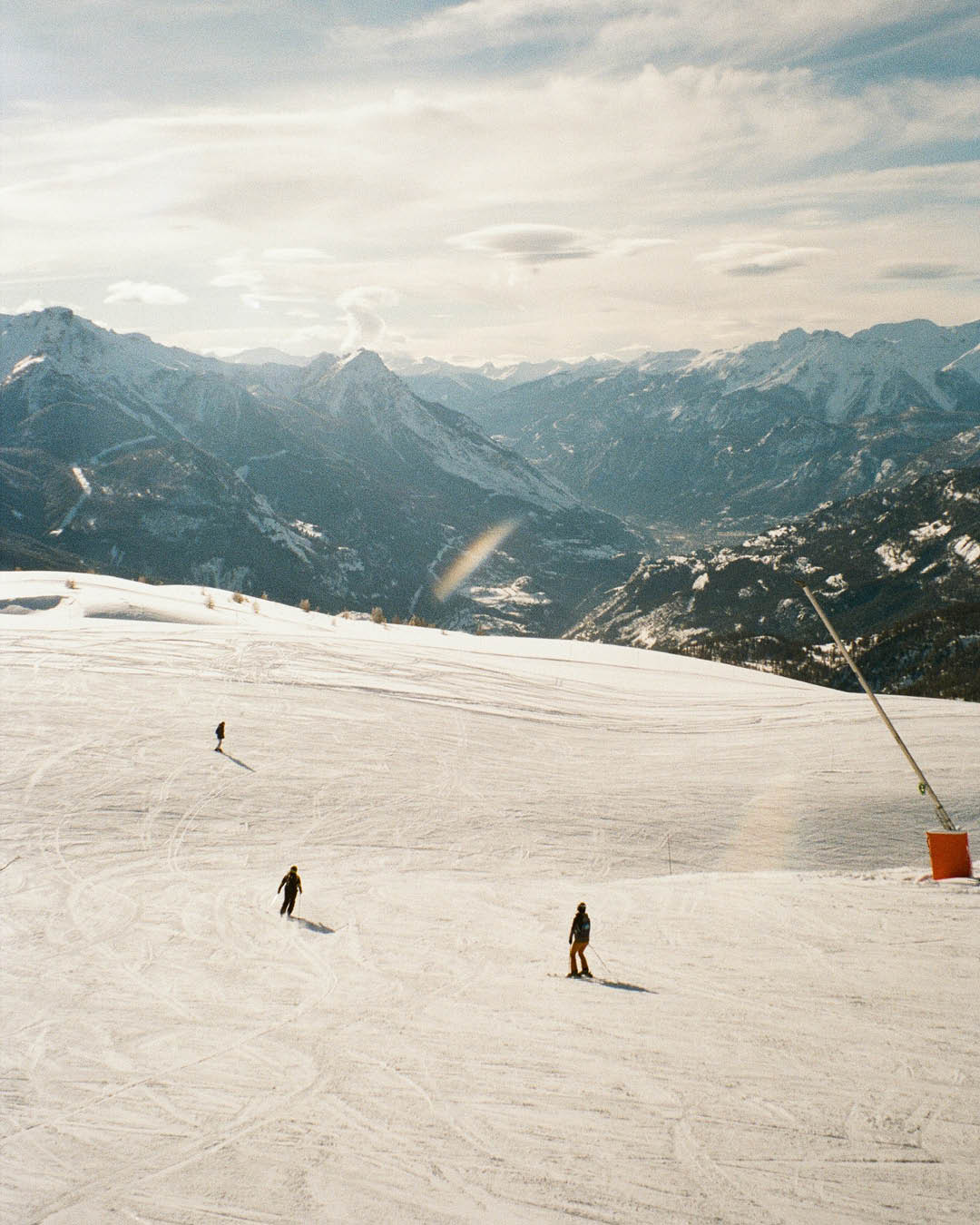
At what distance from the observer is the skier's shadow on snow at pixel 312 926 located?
66.4 ft

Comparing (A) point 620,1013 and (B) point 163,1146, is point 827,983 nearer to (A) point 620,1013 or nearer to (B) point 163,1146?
(A) point 620,1013

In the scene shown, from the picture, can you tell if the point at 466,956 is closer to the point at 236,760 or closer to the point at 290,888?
the point at 290,888

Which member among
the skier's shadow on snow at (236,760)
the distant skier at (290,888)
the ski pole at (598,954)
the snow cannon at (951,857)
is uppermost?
the skier's shadow on snow at (236,760)

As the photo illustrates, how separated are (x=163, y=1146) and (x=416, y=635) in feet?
162

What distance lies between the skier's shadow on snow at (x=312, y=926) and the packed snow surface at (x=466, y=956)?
0.42 ft

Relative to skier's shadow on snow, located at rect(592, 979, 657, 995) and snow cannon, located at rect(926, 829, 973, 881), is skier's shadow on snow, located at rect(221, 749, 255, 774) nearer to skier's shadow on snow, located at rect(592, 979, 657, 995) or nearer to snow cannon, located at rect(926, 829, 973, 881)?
skier's shadow on snow, located at rect(592, 979, 657, 995)

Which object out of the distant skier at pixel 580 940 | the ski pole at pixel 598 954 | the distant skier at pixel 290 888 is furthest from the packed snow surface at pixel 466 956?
the distant skier at pixel 580 940

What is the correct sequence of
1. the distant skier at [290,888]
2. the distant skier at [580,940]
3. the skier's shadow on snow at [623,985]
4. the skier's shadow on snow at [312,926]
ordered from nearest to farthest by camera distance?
the skier's shadow on snow at [623,985] → the distant skier at [580,940] → the skier's shadow on snow at [312,926] → the distant skier at [290,888]

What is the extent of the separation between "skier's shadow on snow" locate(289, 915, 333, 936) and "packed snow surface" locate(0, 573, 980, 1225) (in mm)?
127

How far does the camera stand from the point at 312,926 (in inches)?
813

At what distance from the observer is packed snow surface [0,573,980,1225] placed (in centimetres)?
1109

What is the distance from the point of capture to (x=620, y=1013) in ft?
51.1

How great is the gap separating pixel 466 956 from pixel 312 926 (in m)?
4.47

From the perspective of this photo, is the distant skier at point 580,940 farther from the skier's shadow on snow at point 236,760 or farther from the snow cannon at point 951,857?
the skier's shadow on snow at point 236,760
